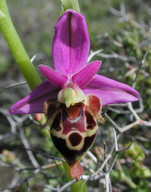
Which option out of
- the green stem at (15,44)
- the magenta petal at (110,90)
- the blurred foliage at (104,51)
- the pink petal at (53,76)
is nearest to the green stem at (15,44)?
the green stem at (15,44)

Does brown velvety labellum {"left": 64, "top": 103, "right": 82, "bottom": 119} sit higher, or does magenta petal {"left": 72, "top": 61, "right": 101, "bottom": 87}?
magenta petal {"left": 72, "top": 61, "right": 101, "bottom": 87}

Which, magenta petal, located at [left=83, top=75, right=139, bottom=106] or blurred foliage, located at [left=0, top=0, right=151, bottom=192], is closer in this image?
magenta petal, located at [left=83, top=75, right=139, bottom=106]

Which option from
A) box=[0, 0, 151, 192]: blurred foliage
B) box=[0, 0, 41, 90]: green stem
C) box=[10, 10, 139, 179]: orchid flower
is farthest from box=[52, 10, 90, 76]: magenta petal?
box=[0, 0, 151, 192]: blurred foliage

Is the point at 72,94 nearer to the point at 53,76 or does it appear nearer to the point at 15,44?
the point at 53,76

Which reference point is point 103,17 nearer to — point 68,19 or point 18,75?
point 18,75

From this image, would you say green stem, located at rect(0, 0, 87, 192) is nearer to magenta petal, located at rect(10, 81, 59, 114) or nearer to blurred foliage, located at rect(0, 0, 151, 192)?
magenta petal, located at rect(10, 81, 59, 114)

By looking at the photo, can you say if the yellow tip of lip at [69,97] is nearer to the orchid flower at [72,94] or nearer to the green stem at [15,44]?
the orchid flower at [72,94]
